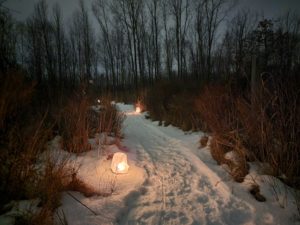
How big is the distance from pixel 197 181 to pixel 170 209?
1049 mm

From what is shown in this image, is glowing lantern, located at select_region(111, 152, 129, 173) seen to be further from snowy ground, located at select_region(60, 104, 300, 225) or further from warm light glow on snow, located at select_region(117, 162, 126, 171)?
snowy ground, located at select_region(60, 104, 300, 225)

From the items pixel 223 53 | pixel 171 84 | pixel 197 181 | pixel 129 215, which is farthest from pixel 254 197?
pixel 223 53

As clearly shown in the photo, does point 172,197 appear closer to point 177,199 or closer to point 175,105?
point 177,199

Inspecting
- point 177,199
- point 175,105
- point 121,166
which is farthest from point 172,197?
point 175,105

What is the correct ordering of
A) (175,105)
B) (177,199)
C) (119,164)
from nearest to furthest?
(177,199), (119,164), (175,105)

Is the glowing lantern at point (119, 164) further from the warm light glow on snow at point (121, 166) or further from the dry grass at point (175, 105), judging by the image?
the dry grass at point (175, 105)

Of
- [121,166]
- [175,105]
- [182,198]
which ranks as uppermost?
[175,105]

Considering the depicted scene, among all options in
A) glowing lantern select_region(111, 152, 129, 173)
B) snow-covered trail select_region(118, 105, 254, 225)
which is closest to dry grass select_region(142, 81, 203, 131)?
snow-covered trail select_region(118, 105, 254, 225)

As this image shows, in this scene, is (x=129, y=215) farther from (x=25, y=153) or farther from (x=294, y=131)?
(x=294, y=131)

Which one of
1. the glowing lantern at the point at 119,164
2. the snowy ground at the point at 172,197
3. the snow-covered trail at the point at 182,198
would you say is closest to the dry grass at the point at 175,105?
the snow-covered trail at the point at 182,198

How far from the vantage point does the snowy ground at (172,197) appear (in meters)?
2.36

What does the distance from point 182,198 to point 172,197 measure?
0.15m

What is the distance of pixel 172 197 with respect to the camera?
2906 millimetres

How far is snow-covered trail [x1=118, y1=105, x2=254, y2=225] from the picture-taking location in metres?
2.42
